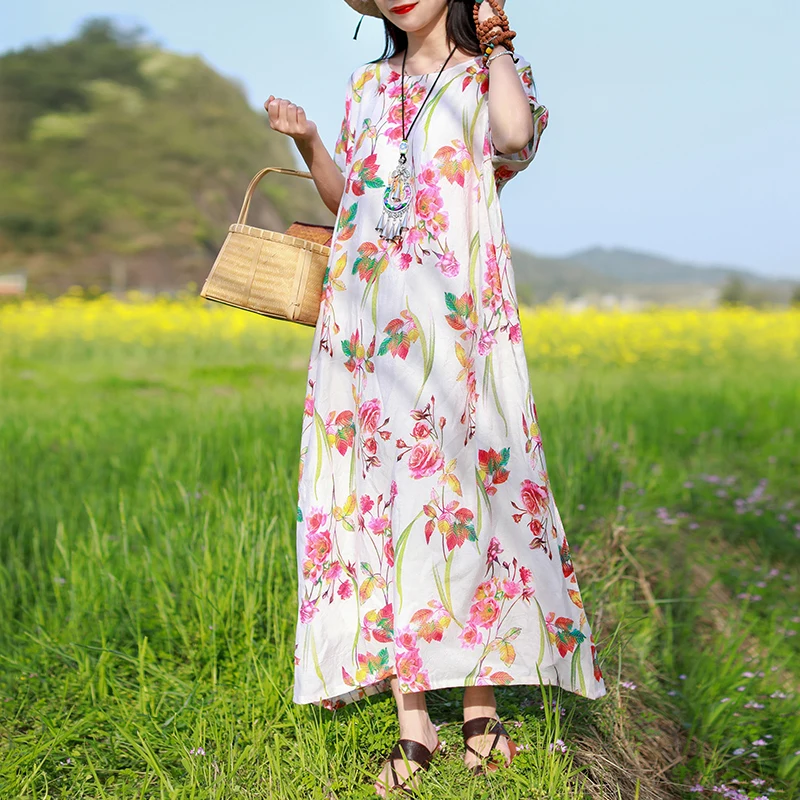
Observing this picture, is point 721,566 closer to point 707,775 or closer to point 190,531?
point 707,775

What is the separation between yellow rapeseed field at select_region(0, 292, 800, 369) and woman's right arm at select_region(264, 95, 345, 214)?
6.94 meters

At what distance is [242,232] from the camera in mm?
2020

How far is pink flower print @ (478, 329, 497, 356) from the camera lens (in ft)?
6.04

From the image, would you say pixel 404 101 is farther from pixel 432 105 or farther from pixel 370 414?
pixel 370 414

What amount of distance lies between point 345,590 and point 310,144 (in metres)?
0.92

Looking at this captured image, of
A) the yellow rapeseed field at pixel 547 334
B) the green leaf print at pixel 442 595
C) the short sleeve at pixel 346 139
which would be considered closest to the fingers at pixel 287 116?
the short sleeve at pixel 346 139

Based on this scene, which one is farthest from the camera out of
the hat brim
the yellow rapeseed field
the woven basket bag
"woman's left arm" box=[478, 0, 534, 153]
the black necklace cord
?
the yellow rapeseed field

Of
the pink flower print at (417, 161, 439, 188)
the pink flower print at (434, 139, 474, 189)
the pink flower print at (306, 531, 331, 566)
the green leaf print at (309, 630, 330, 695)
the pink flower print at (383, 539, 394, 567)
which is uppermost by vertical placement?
the pink flower print at (434, 139, 474, 189)

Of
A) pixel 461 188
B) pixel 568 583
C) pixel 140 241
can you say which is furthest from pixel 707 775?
pixel 140 241

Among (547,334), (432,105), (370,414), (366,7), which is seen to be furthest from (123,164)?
(370,414)

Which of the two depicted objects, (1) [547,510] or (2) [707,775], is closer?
(1) [547,510]

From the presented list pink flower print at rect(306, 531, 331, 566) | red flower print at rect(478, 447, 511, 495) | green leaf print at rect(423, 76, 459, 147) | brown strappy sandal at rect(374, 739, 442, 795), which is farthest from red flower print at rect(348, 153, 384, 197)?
brown strappy sandal at rect(374, 739, 442, 795)

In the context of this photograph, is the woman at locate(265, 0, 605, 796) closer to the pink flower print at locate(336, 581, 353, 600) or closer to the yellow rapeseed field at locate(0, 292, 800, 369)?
the pink flower print at locate(336, 581, 353, 600)

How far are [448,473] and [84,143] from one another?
37.0m
